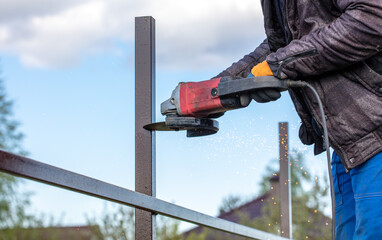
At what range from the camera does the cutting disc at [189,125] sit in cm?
153

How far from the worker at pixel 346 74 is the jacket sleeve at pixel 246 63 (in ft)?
1.00

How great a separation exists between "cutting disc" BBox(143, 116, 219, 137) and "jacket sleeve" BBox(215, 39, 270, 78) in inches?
7.6

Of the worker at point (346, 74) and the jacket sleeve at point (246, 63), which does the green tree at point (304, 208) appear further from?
the worker at point (346, 74)

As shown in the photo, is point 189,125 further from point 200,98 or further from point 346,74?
point 346,74

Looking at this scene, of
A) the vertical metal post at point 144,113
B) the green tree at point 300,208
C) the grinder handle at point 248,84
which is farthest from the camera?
the green tree at point 300,208

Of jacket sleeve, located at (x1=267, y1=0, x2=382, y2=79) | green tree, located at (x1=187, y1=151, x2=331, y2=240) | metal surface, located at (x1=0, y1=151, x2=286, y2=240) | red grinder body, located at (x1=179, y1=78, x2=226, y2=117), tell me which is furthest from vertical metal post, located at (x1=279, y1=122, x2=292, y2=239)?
green tree, located at (x1=187, y1=151, x2=331, y2=240)

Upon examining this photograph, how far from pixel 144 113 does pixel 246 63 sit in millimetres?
380

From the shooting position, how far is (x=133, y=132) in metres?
1.71

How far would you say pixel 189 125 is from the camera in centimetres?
152

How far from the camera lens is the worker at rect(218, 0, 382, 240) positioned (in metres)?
1.23

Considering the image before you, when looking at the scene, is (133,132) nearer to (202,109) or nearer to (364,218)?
(202,109)

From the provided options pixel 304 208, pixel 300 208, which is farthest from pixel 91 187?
pixel 300 208

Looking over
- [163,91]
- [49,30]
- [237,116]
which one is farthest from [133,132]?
[49,30]

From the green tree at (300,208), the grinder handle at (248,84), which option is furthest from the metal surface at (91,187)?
the green tree at (300,208)
